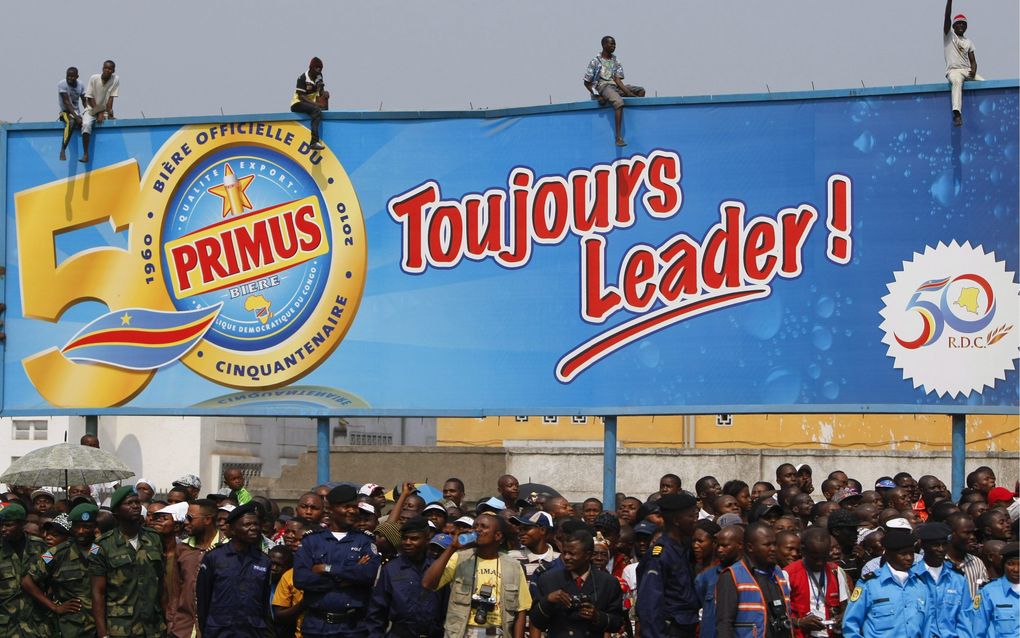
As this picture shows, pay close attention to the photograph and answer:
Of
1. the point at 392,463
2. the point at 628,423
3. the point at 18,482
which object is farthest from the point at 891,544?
the point at 628,423

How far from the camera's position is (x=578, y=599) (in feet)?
34.5

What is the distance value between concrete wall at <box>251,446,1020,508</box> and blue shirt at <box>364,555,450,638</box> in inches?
553

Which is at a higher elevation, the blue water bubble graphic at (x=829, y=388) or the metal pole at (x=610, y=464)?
the blue water bubble graphic at (x=829, y=388)

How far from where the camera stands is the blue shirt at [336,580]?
11586 millimetres

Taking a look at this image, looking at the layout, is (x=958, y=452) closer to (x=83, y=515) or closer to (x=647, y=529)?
(x=647, y=529)

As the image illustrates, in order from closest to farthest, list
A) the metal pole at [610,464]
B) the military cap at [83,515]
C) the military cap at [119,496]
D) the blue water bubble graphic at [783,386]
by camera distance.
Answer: the military cap at [119,496] → the military cap at [83,515] → the blue water bubble graphic at [783,386] → the metal pole at [610,464]

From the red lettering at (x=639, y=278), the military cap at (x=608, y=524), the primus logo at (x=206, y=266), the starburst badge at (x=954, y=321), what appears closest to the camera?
the military cap at (x=608, y=524)

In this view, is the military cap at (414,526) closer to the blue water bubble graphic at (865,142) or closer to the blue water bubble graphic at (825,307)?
the blue water bubble graphic at (825,307)

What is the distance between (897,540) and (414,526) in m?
3.38

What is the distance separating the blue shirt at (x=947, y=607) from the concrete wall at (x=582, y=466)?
15680 millimetres

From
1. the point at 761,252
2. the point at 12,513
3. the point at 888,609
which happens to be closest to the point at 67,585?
the point at 12,513

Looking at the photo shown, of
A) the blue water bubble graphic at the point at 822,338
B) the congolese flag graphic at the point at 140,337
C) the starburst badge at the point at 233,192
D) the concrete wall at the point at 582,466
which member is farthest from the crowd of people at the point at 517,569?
the concrete wall at the point at 582,466

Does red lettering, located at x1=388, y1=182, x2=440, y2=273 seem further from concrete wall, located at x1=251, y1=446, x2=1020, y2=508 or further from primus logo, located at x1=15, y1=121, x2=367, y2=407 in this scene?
concrete wall, located at x1=251, y1=446, x2=1020, y2=508

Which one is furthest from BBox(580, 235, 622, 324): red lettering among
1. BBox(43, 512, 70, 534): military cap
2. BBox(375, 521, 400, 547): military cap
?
BBox(43, 512, 70, 534): military cap
